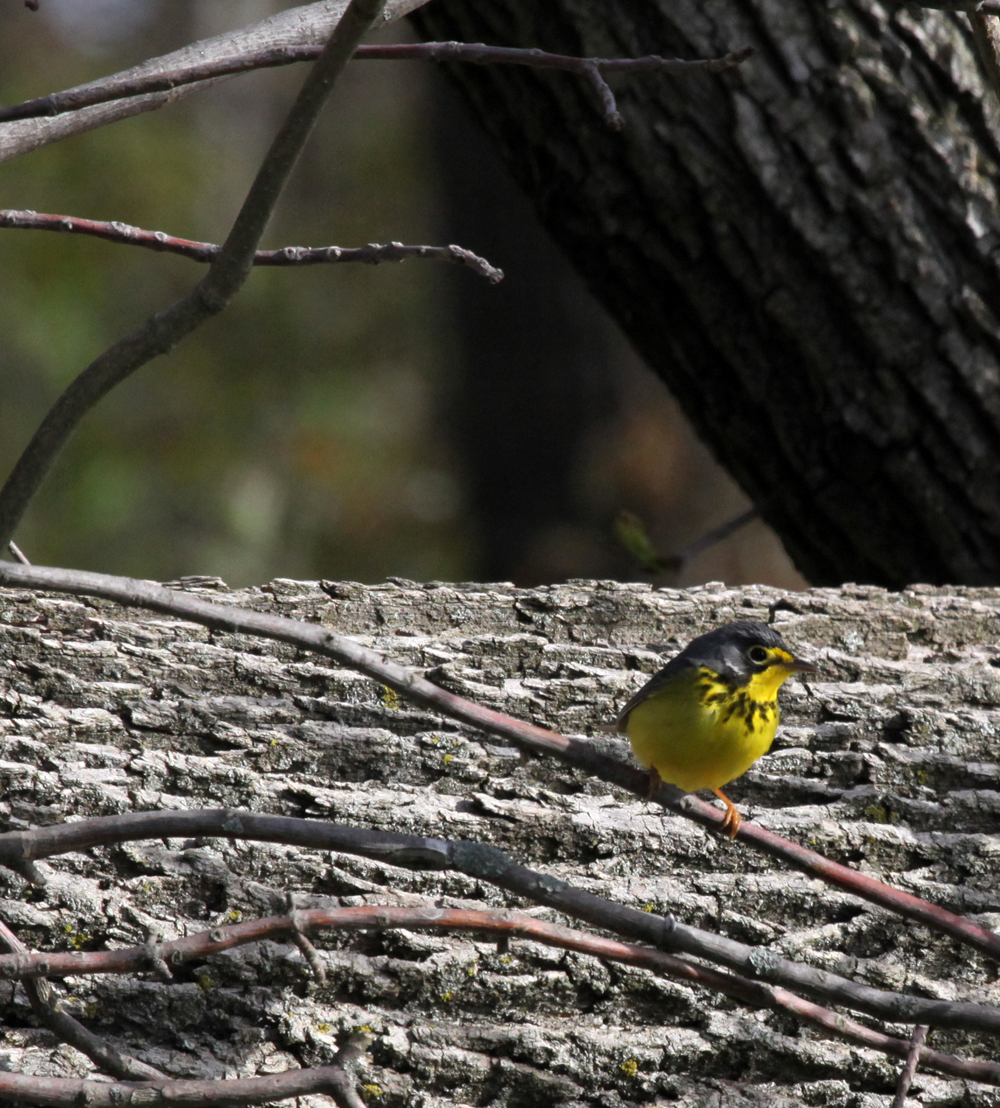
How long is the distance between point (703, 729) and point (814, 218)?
1.91 metres

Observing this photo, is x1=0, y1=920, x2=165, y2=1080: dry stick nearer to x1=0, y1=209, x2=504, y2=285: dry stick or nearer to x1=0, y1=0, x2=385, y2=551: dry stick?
x1=0, y1=0, x2=385, y2=551: dry stick

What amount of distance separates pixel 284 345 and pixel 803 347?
1037cm

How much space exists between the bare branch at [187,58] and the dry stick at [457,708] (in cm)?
109

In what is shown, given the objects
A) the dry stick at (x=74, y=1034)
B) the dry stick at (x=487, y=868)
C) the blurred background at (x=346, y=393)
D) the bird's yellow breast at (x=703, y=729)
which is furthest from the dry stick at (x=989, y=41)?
the blurred background at (x=346, y=393)

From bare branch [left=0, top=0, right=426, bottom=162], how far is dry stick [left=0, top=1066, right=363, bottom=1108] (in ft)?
5.52

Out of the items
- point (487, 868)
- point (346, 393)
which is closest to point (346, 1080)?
point (487, 868)

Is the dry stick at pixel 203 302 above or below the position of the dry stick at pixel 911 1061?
above

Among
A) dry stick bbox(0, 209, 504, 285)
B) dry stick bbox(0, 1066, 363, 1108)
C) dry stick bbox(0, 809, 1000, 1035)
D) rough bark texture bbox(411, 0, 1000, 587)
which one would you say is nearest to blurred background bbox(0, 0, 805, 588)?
rough bark texture bbox(411, 0, 1000, 587)

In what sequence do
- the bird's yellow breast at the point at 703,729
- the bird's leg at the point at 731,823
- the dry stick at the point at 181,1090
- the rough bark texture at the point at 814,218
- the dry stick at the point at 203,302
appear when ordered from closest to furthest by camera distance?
1. the dry stick at the point at 203,302
2. the dry stick at the point at 181,1090
3. the bird's leg at the point at 731,823
4. the bird's yellow breast at the point at 703,729
5. the rough bark texture at the point at 814,218

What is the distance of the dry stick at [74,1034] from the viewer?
1791mm

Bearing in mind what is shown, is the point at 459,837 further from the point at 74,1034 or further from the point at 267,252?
the point at 267,252

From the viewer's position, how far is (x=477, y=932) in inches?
70.0

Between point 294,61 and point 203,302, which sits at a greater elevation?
point 294,61

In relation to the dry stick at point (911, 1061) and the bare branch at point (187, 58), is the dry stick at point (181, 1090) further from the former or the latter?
the bare branch at point (187, 58)
